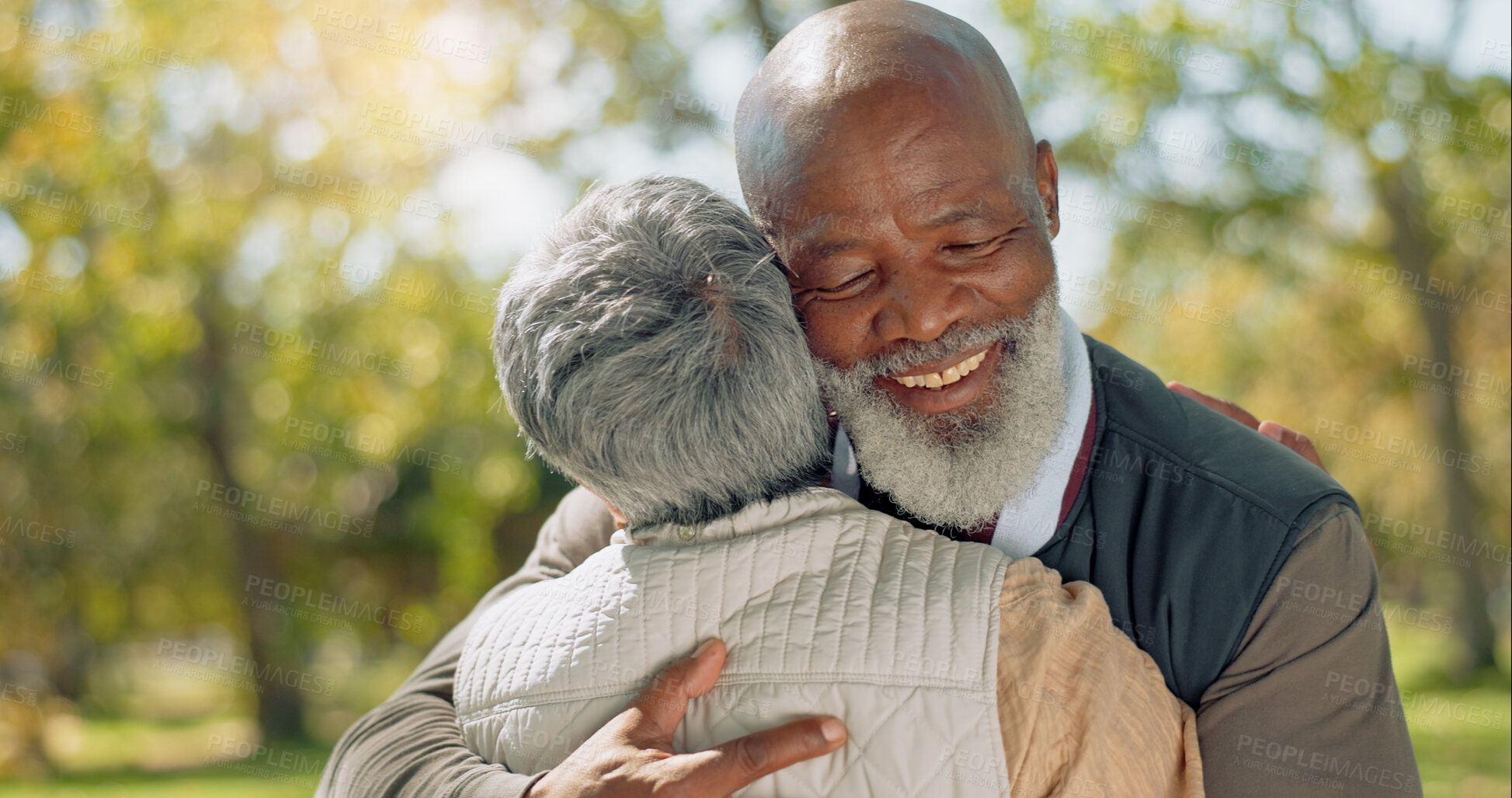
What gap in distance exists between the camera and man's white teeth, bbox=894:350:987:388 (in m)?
1.97

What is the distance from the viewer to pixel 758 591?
1.52 m

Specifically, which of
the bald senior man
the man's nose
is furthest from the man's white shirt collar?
the man's nose

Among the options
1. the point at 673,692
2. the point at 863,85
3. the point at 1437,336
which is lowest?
the point at 1437,336

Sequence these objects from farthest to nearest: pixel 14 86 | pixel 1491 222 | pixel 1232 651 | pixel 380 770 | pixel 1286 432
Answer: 1. pixel 1491 222
2. pixel 14 86
3. pixel 1286 432
4. pixel 380 770
5. pixel 1232 651

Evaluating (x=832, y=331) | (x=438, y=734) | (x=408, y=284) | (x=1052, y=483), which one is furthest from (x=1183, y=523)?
(x=408, y=284)

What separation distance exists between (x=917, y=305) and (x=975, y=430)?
32 cm

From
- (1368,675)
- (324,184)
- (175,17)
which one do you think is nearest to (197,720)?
(324,184)

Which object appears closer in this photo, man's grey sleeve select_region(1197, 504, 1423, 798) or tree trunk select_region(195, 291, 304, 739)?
man's grey sleeve select_region(1197, 504, 1423, 798)

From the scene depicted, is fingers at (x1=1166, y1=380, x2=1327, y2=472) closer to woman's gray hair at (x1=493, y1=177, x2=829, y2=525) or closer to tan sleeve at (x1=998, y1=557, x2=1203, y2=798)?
tan sleeve at (x1=998, y1=557, x2=1203, y2=798)

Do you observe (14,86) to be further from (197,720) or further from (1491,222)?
(1491,222)

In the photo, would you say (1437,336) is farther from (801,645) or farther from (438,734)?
(438,734)

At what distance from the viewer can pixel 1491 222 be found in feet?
36.2

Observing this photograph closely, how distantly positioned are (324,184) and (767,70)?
10.4m

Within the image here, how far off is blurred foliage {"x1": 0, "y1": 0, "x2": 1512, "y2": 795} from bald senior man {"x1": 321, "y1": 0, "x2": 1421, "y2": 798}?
5.65m
